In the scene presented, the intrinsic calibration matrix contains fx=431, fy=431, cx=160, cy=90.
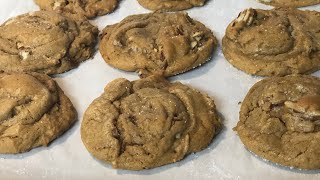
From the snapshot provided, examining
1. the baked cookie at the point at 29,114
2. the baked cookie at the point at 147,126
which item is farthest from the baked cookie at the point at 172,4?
the baked cookie at the point at 29,114

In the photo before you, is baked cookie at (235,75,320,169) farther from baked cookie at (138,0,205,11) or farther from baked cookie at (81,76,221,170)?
baked cookie at (138,0,205,11)

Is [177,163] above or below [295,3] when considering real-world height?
below

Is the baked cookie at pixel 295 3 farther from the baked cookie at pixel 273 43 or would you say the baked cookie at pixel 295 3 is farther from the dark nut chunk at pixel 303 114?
the dark nut chunk at pixel 303 114

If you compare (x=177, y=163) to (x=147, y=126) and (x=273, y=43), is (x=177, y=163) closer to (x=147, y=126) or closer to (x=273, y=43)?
(x=147, y=126)

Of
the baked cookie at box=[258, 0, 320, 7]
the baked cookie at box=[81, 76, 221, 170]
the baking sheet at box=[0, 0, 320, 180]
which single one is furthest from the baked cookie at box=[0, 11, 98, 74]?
the baked cookie at box=[258, 0, 320, 7]

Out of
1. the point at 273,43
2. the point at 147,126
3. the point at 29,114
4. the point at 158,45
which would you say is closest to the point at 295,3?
the point at 273,43

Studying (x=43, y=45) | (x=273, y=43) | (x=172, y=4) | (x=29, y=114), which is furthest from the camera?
(x=172, y=4)
